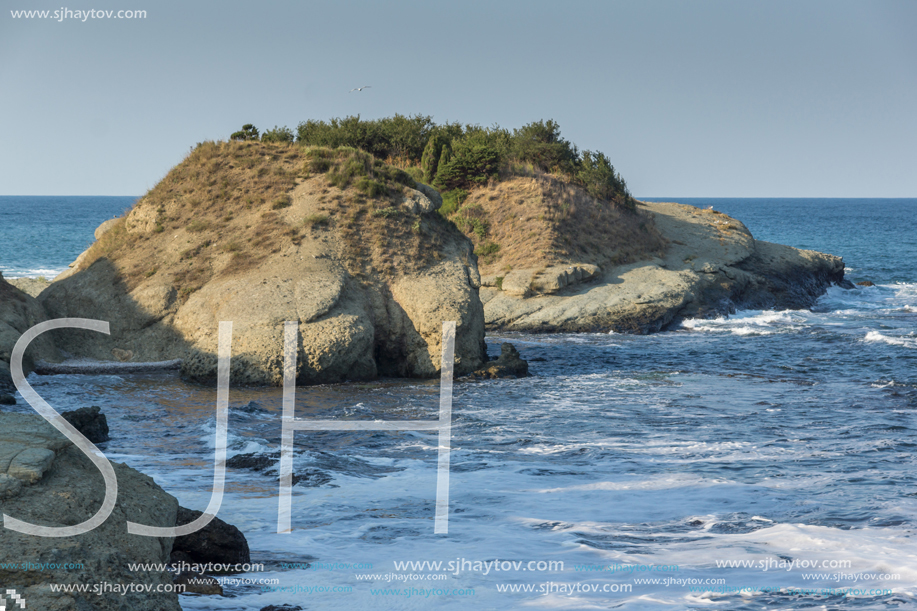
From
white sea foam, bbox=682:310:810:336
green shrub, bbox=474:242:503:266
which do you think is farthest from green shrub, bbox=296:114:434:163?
white sea foam, bbox=682:310:810:336

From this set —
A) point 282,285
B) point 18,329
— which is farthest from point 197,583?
point 18,329

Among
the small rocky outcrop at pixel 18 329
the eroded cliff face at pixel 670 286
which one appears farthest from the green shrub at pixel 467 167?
the small rocky outcrop at pixel 18 329

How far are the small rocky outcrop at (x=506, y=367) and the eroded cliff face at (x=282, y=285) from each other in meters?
0.38

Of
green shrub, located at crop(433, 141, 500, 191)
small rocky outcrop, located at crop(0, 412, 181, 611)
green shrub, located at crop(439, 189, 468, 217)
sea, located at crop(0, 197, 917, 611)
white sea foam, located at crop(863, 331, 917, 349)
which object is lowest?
sea, located at crop(0, 197, 917, 611)

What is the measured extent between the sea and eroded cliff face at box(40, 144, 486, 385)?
0.99 meters

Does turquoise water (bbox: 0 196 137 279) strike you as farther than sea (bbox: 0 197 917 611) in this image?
→ Yes

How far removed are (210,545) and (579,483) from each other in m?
5.57

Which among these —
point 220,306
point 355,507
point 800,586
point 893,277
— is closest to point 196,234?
point 220,306

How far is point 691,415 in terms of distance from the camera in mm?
15133

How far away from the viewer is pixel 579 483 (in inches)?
423

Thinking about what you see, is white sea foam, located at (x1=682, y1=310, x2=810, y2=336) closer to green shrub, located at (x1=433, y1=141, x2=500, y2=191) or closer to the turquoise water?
green shrub, located at (x1=433, y1=141, x2=500, y2=191)

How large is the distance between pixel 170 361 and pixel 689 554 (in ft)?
45.6

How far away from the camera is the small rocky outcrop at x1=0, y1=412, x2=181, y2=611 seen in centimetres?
473

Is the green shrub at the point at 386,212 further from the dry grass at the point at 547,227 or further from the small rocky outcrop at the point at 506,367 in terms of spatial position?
the dry grass at the point at 547,227
